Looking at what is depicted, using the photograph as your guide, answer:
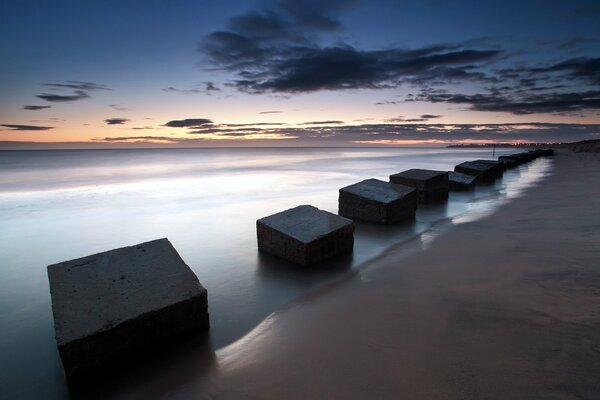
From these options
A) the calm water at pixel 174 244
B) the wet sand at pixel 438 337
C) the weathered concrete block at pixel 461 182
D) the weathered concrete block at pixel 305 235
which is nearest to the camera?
the wet sand at pixel 438 337

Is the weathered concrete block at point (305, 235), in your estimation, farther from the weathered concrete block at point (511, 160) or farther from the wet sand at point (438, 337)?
the weathered concrete block at point (511, 160)

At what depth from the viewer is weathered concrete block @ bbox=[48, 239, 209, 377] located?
78.0 inches

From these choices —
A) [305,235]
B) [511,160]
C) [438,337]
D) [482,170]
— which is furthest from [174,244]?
[511,160]

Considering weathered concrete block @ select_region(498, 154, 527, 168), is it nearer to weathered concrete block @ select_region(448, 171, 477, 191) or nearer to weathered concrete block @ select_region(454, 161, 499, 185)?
weathered concrete block @ select_region(454, 161, 499, 185)

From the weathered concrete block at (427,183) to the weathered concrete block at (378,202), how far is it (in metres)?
1.42

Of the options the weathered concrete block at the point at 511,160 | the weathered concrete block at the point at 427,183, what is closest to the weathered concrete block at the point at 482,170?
the weathered concrete block at the point at 427,183

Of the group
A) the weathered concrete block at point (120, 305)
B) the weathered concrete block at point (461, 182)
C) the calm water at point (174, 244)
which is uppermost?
the weathered concrete block at point (120, 305)

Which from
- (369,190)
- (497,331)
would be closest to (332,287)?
(497,331)

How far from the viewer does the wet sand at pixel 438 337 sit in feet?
5.72

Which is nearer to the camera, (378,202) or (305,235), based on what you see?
(305,235)

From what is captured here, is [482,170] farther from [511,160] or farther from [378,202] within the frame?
[511,160]

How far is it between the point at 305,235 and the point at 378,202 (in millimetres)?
2233

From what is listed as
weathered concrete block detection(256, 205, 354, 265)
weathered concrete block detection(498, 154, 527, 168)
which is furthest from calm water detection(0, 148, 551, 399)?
weathered concrete block detection(498, 154, 527, 168)

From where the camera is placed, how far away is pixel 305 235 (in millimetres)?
3738
